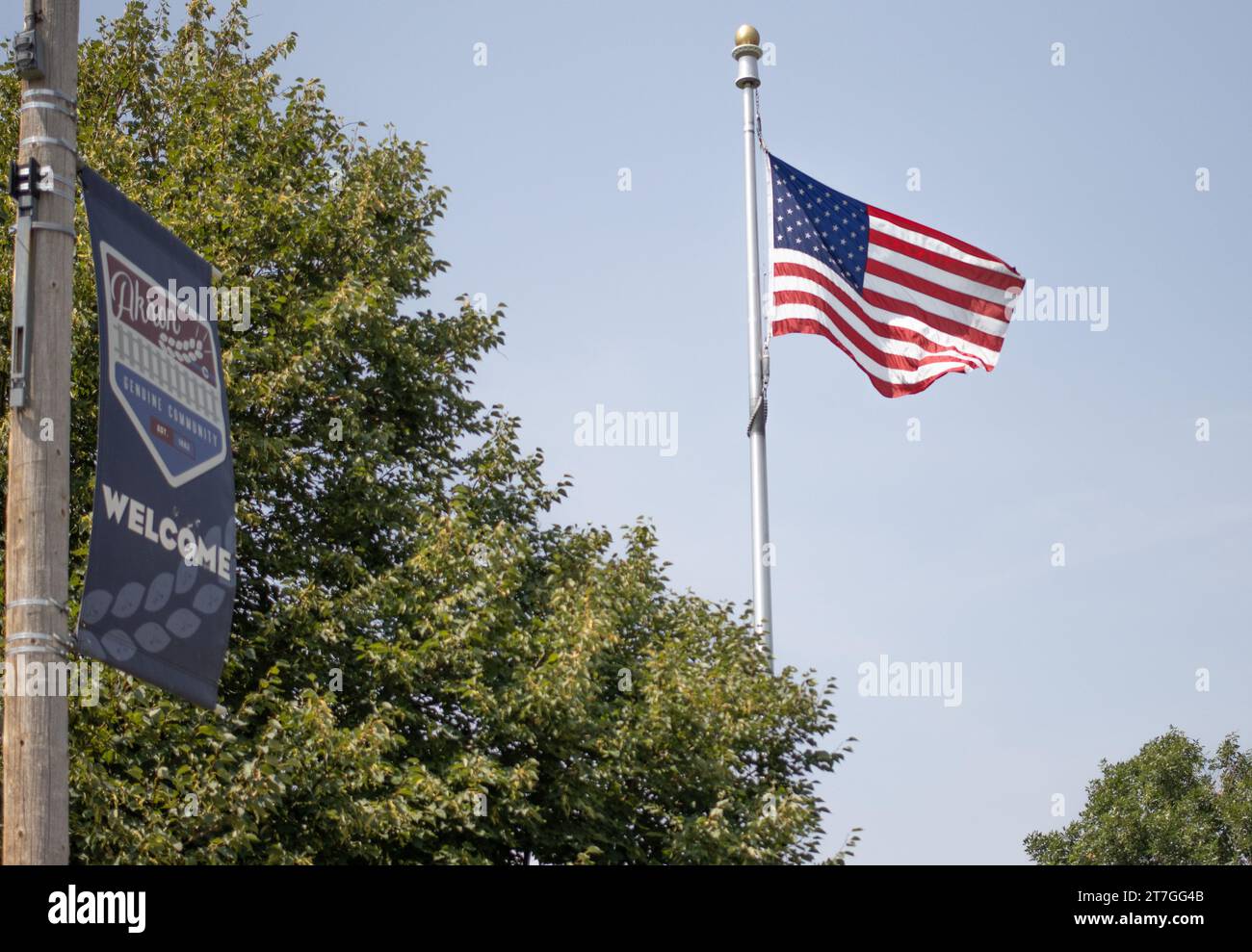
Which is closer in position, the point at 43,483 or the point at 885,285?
the point at 43,483

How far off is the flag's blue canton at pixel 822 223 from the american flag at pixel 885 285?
1 centimetres

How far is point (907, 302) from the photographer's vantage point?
20547mm

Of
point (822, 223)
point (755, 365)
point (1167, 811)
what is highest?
point (822, 223)

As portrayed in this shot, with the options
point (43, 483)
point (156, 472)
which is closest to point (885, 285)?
point (156, 472)

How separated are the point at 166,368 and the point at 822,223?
13.6 meters

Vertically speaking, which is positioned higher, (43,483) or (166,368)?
(166,368)

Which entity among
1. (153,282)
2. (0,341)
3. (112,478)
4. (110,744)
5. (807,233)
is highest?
(807,233)

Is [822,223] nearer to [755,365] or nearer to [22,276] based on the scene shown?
[755,365]

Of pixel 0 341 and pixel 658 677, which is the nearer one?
pixel 0 341

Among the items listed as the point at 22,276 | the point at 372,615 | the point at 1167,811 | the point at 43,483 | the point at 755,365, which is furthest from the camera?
the point at 1167,811

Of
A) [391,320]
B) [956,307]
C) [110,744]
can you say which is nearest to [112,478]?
[110,744]
